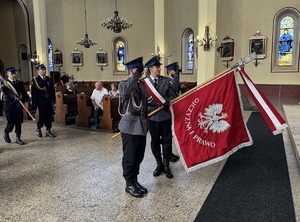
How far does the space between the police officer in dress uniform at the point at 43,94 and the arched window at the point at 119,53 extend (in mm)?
10594

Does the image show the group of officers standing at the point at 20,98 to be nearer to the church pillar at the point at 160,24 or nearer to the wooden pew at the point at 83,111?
the wooden pew at the point at 83,111

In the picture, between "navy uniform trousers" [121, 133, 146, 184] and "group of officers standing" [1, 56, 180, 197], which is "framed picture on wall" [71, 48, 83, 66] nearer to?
"group of officers standing" [1, 56, 180, 197]

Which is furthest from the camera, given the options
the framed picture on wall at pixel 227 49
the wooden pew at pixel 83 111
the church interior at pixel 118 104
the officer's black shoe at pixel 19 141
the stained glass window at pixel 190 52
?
the stained glass window at pixel 190 52

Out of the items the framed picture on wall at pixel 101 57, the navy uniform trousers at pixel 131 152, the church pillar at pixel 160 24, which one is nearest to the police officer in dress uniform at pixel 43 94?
the navy uniform trousers at pixel 131 152

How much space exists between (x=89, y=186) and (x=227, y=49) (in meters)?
10.9

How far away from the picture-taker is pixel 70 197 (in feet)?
10.3

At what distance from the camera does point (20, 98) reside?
5582 millimetres

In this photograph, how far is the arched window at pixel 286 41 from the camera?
11812mm

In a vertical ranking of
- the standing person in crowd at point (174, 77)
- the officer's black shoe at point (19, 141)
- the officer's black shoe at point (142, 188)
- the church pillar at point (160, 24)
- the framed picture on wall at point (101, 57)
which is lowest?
the officer's black shoe at point (142, 188)

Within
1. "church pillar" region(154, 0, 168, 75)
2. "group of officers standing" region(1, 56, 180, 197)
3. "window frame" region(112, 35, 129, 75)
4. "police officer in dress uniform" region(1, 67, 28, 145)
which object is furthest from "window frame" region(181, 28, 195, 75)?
"group of officers standing" region(1, 56, 180, 197)

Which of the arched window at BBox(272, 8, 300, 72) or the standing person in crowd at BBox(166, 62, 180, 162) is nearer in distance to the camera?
the standing person in crowd at BBox(166, 62, 180, 162)

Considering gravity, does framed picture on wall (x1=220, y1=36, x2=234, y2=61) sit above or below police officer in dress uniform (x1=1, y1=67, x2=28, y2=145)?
above

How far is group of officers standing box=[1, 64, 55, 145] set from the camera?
5348mm

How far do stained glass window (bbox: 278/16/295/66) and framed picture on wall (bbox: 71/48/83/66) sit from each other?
11135 millimetres
